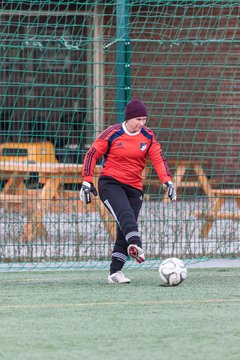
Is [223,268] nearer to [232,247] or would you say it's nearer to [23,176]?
[232,247]

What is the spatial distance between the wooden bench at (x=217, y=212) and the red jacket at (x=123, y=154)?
2.28 meters

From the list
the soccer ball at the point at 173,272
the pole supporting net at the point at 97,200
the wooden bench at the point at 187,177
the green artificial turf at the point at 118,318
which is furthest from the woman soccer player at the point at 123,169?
the wooden bench at the point at 187,177

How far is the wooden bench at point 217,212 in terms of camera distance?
40.0 ft

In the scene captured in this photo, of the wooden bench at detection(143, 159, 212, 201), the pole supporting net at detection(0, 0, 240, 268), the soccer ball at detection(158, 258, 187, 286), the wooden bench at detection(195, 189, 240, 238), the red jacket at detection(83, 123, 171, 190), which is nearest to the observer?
the soccer ball at detection(158, 258, 187, 286)

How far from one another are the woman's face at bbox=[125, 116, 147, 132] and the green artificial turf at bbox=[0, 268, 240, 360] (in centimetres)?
138

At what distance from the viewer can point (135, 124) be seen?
9711 millimetres

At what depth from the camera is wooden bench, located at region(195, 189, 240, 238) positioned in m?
12.2

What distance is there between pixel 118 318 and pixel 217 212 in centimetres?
492

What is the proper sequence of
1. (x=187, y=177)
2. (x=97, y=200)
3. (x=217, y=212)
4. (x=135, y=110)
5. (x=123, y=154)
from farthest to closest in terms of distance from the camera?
(x=187, y=177)
(x=217, y=212)
(x=97, y=200)
(x=123, y=154)
(x=135, y=110)

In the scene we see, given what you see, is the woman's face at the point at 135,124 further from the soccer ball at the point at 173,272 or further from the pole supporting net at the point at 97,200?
the pole supporting net at the point at 97,200

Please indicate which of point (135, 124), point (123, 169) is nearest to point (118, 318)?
point (123, 169)

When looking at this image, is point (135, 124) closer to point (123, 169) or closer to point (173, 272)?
point (123, 169)

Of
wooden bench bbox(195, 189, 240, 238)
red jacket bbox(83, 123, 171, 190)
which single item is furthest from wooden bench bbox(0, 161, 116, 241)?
red jacket bbox(83, 123, 171, 190)

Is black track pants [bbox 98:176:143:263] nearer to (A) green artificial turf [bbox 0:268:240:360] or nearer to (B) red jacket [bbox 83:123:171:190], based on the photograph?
(B) red jacket [bbox 83:123:171:190]
